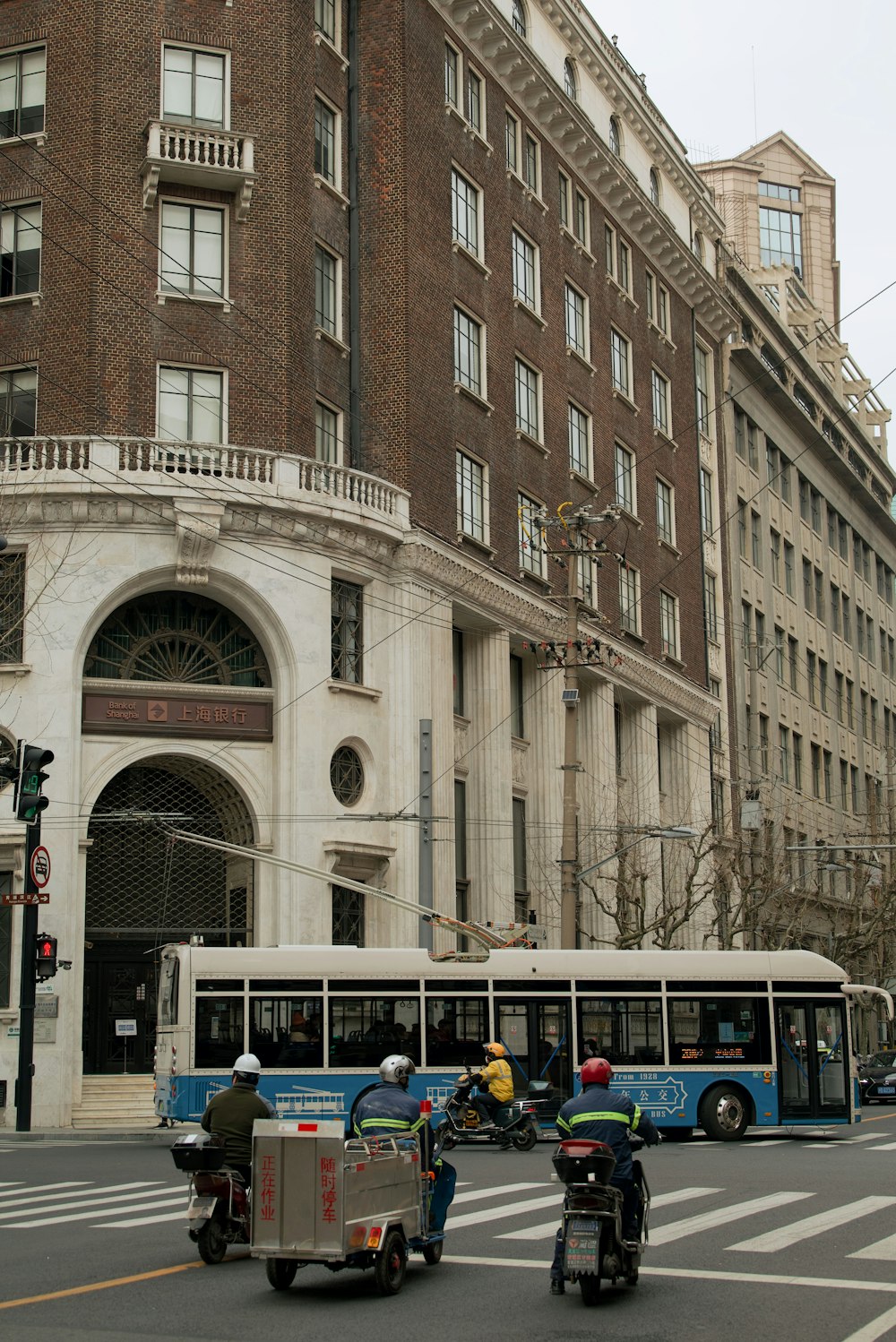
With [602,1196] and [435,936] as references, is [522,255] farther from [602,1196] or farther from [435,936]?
[602,1196]

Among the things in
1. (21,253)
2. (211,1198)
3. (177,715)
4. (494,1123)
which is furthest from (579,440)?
(211,1198)

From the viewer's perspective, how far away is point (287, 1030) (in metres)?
26.4

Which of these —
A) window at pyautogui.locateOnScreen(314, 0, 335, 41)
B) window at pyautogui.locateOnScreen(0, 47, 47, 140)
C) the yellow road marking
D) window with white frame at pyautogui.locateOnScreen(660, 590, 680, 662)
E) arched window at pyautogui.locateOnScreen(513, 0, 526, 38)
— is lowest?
the yellow road marking

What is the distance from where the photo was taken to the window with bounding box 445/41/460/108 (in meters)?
44.1

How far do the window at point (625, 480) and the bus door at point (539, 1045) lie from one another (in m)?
26.9

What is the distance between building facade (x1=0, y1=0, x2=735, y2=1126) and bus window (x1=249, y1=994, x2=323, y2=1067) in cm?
567

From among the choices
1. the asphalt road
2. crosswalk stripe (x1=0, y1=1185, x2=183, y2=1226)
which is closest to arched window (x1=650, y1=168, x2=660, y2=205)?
the asphalt road

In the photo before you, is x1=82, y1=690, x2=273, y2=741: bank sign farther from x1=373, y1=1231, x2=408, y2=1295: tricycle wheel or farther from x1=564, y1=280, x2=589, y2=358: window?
x1=373, y1=1231, x2=408, y2=1295: tricycle wheel

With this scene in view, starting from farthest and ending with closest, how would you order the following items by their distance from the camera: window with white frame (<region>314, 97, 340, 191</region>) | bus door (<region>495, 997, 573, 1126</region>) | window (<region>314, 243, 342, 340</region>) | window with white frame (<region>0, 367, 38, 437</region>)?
window with white frame (<region>314, 97, 340, 191</region>)
window (<region>314, 243, 342, 340</region>)
window with white frame (<region>0, 367, 38, 437</region>)
bus door (<region>495, 997, 573, 1126</region>)

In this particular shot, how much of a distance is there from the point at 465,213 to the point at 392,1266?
3592 centimetres

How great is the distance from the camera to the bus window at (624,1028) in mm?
28000

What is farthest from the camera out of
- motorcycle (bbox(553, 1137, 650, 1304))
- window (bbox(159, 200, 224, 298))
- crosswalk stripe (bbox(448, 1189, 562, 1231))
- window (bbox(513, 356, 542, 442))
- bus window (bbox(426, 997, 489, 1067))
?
window (bbox(513, 356, 542, 442))

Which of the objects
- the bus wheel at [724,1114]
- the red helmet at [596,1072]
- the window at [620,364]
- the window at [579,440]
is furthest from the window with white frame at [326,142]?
the red helmet at [596,1072]

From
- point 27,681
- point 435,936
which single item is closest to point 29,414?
point 27,681
